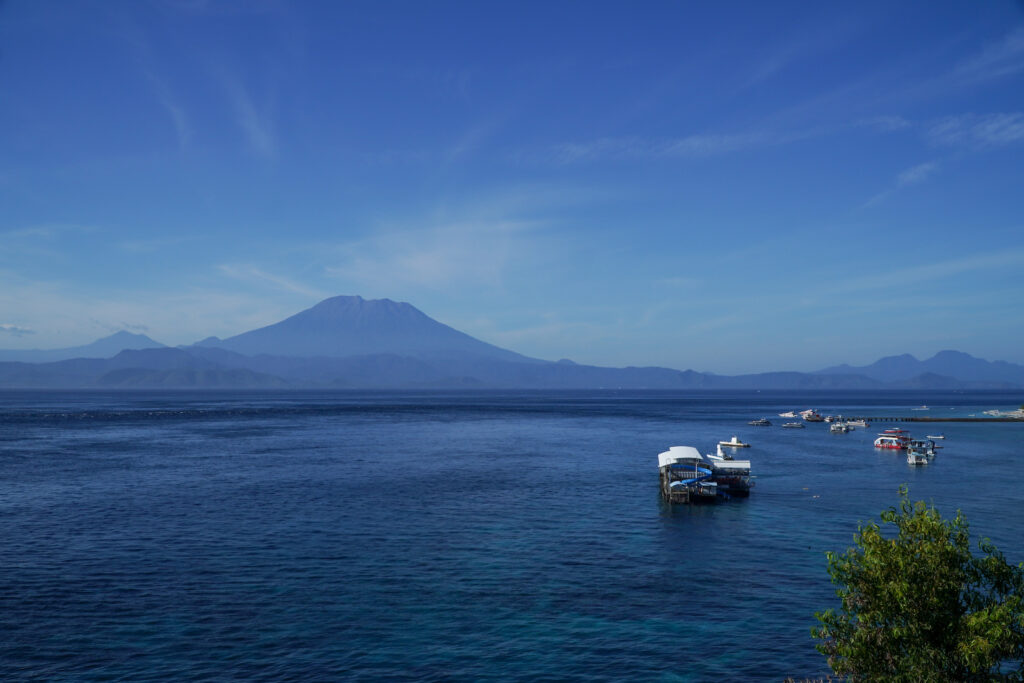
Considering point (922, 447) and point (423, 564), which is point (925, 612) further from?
point (922, 447)

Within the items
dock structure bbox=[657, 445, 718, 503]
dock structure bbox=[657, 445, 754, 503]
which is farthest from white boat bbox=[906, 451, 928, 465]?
dock structure bbox=[657, 445, 718, 503]

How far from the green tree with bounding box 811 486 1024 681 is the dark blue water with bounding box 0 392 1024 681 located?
11.2 m

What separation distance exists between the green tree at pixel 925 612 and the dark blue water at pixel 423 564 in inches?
441

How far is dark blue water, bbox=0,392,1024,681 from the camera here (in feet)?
98.5

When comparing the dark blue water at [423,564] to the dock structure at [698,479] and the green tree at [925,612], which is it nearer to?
the dock structure at [698,479]

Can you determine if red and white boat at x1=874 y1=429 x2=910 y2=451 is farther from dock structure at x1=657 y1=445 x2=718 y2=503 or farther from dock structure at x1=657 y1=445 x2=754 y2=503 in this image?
dock structure at x1=657 y1=445 x2=718 y2=503

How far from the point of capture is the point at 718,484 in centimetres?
7100

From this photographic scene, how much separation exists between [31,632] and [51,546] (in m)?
18.0

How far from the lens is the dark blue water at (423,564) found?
30.0 metres

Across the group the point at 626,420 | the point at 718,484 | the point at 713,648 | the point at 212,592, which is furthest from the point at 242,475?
the point at 626,420

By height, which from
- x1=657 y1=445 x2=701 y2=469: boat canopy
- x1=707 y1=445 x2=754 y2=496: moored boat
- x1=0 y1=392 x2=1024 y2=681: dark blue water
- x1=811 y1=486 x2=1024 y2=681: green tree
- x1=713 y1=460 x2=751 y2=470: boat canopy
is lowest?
x1=0 y1=392 x2=1024 y2=681: dark blue water

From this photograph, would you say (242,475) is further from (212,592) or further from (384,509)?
(212,592)

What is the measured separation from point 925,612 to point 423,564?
31392 millimetres

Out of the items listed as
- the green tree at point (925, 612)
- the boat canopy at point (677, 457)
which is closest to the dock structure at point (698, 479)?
the boat canopy at point (677, 457)
